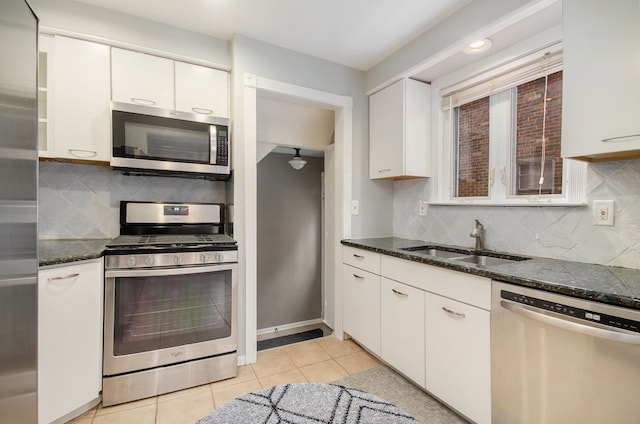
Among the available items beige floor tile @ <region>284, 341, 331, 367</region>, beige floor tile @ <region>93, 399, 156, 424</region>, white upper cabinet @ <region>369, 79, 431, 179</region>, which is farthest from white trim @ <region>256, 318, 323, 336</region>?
white upper cabinet @ <region>369, 79, 431, 179</region>

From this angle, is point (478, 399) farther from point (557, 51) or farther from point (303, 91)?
point (303, 91)

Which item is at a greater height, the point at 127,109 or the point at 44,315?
the point at 127,109

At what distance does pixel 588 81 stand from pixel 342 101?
177 centimetres

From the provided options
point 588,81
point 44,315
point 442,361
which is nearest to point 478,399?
point 442,361

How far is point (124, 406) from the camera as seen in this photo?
1766mm

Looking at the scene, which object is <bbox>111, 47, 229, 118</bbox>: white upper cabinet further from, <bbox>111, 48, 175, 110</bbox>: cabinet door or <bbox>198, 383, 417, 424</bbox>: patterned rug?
<bbox>198, 383, 417, 424</bbox>: patterned rug

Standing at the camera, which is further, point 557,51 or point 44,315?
point 557,51

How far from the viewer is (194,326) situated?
197 centimetres

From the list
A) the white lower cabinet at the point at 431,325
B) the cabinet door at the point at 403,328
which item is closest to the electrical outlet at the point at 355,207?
the white lower cabinet at the point at 431,325

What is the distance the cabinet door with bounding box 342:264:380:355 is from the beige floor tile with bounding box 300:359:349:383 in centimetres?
30

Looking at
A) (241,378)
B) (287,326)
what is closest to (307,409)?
(241,378)

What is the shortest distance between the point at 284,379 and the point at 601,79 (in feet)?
8.06

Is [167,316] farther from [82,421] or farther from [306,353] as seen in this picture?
[306,353]

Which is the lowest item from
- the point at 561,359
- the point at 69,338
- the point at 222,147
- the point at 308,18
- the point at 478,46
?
the point at 69,338
